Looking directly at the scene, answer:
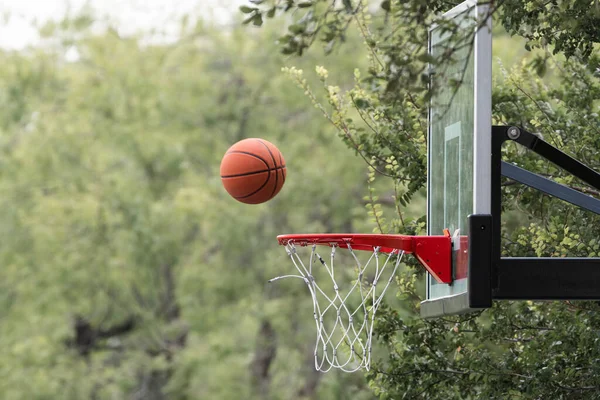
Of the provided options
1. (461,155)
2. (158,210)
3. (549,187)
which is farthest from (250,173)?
(158,210)

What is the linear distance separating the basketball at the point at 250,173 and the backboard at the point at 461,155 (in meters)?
1.65

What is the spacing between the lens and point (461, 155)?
6559 millimetres

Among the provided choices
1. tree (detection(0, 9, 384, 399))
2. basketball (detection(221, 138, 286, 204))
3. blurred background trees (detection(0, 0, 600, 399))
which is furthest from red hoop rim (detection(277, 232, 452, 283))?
tree (detection(0, 9, 384, 399))

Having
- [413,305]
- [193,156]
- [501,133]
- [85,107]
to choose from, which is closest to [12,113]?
[85,107]

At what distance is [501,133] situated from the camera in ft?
20.2

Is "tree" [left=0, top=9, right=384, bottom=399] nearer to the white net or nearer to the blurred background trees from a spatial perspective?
the blurred background trees

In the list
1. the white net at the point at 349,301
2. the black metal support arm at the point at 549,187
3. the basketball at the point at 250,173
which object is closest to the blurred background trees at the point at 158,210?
the white net at the point at 349,301

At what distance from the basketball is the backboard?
165 cm

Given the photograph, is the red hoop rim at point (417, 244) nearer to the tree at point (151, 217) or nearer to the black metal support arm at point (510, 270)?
the black metal support arm at point (510, 270)

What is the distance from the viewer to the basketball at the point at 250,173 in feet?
27.7

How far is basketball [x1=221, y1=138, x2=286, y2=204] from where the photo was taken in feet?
27.7

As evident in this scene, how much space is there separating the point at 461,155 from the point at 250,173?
230 centimetres

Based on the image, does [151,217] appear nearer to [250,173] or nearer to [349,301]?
[349,301]

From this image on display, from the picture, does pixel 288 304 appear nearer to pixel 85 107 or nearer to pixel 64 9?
pixel 85 107
